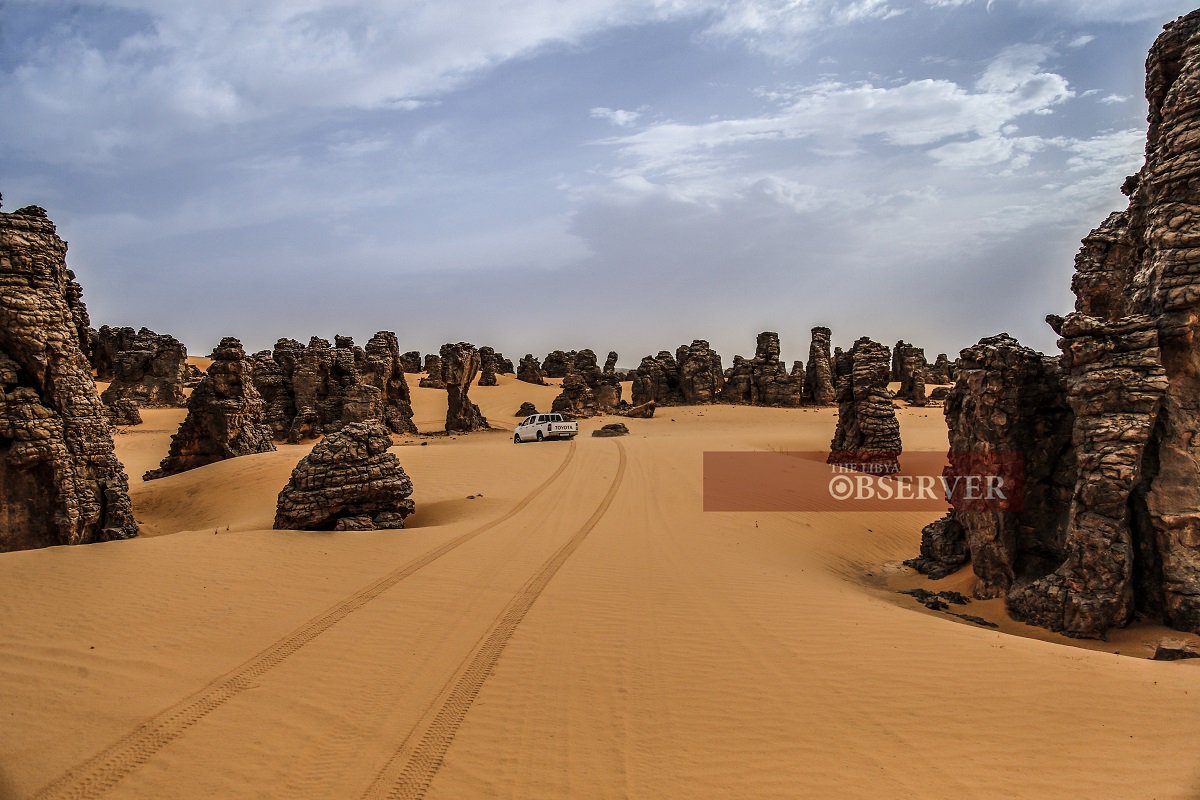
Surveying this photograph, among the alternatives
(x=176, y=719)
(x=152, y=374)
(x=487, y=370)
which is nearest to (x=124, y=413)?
(x=152, y=374)

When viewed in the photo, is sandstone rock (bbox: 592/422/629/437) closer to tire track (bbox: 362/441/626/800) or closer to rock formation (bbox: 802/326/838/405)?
rock formation (bbox: 802/326/838/405)

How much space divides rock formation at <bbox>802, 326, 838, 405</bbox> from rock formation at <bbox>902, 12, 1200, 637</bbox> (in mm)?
38087

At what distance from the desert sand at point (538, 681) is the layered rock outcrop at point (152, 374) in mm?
35112

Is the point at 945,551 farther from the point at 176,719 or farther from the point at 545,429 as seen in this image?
the point at 545,429

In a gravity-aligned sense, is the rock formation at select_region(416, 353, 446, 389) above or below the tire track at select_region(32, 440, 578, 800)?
above

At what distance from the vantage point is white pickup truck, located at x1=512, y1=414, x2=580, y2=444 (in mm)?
29641

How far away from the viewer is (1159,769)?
15.8ft

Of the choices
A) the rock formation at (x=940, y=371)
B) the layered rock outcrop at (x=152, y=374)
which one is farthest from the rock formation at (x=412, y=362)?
the rock formation at (x=940, y=371)

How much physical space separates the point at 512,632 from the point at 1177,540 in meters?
8.71

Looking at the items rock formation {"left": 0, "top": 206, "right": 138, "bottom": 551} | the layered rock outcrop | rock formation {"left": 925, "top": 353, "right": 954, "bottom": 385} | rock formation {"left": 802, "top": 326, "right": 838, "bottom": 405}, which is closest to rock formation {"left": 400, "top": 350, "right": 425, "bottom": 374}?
the layered rock outcrop

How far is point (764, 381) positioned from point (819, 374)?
437cm

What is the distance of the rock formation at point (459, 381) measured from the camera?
36.3 meters

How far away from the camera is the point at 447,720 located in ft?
19.4

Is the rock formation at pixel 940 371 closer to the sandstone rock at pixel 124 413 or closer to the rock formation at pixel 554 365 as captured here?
the rock formation at pixel 554 365
